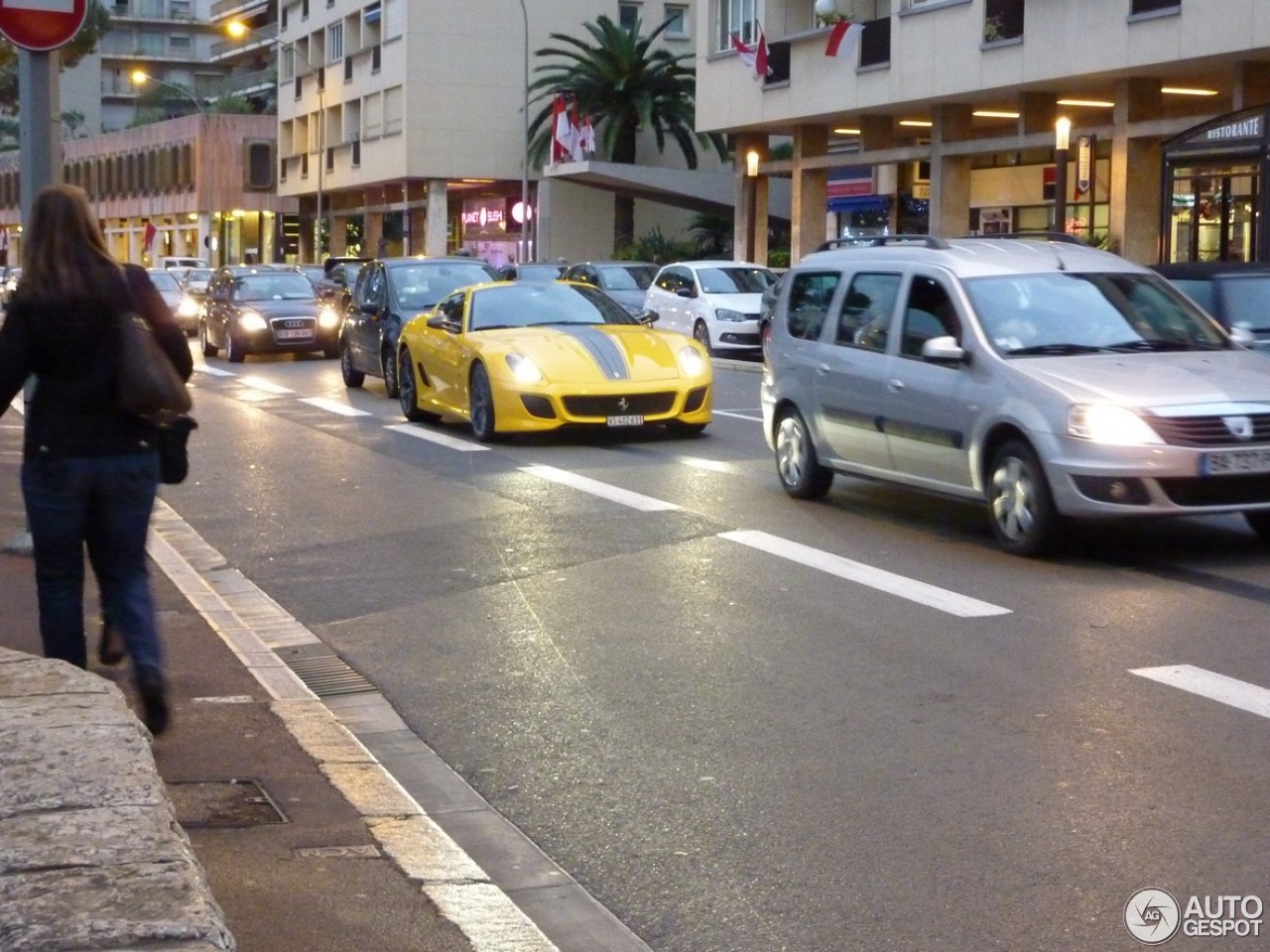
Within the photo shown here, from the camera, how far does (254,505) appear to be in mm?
13320

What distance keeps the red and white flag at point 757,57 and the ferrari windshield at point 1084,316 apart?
107ft

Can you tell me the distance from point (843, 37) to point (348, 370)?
1989 centimetres

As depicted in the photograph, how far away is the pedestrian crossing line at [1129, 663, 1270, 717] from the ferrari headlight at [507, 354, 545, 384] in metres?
9.44

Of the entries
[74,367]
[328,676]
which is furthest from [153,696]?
[328,676]

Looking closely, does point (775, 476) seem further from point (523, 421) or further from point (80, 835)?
point (80, 835)

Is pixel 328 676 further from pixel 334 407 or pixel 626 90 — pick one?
pixel 626 90

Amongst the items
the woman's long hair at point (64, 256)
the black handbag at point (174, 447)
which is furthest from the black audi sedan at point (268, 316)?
the woman's long hair at point (64, 256)

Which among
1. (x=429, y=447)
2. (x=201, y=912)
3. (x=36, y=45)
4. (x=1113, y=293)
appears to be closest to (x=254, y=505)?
(x=429, y=447)

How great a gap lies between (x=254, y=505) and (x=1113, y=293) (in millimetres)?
6006

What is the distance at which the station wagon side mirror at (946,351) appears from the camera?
1075cm

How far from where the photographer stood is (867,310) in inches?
477

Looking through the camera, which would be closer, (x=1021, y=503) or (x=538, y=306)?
(x=1021, y=503)

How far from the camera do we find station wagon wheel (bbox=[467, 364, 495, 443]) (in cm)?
1683

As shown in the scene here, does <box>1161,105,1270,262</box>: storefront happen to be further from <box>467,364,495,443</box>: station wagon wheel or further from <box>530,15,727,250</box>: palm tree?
<box>530,15,727,250</box>: palm tree
